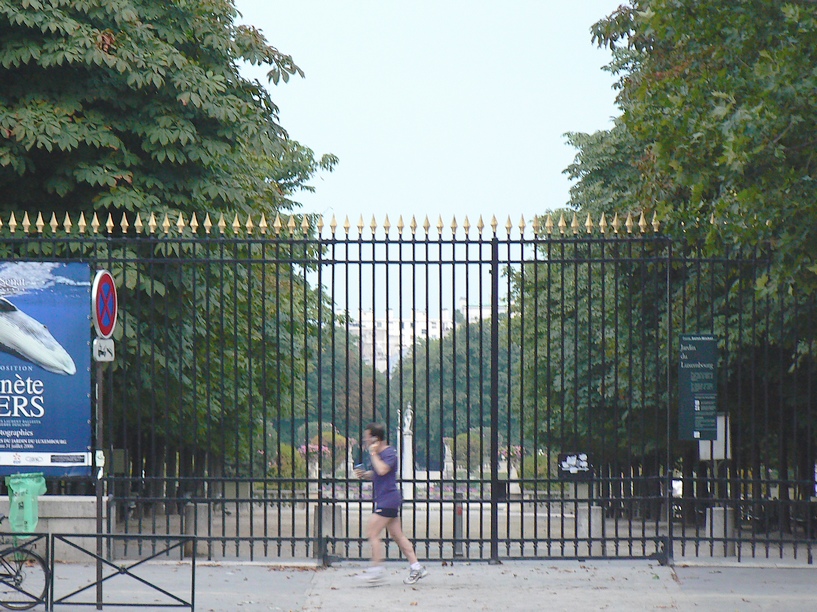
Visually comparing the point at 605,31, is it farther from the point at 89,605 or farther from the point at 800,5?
the point at 89,605

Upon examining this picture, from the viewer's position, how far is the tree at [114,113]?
16.8 metres

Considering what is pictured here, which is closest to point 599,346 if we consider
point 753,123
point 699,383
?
point 699,383

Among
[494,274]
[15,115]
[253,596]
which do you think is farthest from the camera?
[15,115]

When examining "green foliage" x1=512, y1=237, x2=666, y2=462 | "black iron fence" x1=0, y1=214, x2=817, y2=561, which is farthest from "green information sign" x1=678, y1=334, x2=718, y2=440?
"green foliage" x1=512, y1=237, x2=666, y2=462

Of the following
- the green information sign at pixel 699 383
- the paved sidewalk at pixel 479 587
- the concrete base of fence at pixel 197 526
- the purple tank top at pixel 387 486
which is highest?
the green information sign at pixel 699 383

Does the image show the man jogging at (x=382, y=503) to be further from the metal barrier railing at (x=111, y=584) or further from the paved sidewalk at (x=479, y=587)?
the metal barrier railing at (x=111, y=584)

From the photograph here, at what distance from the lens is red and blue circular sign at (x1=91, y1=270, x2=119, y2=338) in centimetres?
1026

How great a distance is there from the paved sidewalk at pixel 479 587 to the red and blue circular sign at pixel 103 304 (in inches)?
90.1

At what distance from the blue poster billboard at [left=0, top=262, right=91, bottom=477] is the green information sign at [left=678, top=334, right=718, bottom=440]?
6.38 meters

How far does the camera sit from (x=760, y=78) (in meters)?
10.6

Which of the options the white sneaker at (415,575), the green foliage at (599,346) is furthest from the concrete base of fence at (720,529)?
the green foliage at (599,346)

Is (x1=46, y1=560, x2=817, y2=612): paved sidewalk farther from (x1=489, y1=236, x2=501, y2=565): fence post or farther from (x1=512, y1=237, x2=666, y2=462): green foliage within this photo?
(x1=512, y1=237, x2=666, y2=462): green foliage

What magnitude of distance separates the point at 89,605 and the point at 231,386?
12480 millimetres

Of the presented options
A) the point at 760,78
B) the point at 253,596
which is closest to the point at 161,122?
the point at 253,596
